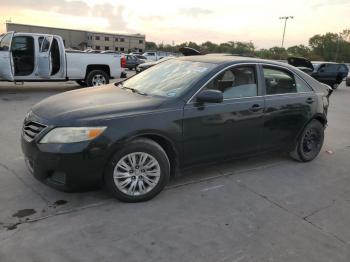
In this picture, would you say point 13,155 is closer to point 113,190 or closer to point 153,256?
point 113,190

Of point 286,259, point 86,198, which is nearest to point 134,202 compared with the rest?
point 86,198

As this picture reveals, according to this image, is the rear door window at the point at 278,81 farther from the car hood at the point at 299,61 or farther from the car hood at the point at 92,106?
the car hood at the point at 299,61

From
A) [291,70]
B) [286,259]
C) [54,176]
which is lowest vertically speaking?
[286,259]

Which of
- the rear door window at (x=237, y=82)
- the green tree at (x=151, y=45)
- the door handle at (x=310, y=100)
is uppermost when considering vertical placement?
the green tree at (x=151, y=45)

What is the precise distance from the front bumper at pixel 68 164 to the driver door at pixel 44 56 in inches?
344

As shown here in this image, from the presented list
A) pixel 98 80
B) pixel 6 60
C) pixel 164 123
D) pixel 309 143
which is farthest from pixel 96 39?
pixel 164 123

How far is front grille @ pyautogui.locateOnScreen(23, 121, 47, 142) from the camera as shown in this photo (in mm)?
3845

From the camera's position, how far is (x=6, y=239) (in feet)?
10.6

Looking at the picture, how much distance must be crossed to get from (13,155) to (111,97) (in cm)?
197

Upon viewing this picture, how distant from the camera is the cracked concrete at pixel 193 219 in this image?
3.20 m

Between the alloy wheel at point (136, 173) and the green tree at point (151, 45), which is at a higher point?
the green tree at point (151, 45)

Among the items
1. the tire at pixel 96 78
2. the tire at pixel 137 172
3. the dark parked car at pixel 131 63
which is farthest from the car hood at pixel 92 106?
the dark parked car at pixel 131 63

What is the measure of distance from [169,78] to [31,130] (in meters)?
1.82

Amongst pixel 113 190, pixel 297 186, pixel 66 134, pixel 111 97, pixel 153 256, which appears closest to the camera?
pixel 153 256
